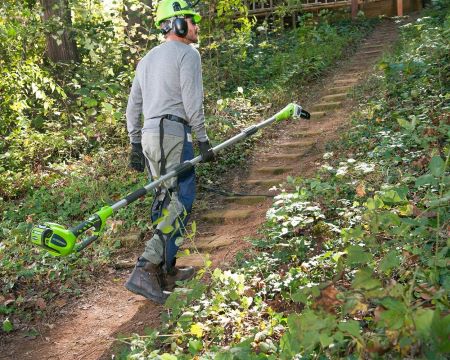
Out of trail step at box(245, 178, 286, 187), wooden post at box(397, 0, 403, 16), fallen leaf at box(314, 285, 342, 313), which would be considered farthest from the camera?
wooden post at box(397, 0, 403, 16)

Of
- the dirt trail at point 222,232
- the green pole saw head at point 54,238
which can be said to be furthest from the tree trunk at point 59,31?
the green pole saw head at point 54,238

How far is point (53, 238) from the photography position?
11.7 feet

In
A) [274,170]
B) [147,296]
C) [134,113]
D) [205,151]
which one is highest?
[134,113]

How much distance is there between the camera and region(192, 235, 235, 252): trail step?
5.14m

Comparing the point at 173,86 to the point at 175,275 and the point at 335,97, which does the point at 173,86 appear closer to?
the point at 175,275

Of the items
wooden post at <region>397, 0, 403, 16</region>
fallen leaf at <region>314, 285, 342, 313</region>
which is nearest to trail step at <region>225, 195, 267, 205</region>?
fallen leaf at <region>314, 285, 342, 313</region>

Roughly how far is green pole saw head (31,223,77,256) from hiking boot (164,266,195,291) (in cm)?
105

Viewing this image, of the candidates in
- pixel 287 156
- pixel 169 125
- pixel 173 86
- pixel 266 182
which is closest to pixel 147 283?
pixel 169 125

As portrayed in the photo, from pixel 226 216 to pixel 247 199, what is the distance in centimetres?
45

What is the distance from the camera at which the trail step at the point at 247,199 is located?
6047 mm

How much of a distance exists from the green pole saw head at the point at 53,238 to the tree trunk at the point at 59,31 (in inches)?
234

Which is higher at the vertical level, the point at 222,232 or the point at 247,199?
the point at 247,199

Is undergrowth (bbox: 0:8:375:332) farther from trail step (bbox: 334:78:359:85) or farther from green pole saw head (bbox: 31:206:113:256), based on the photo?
green pole saw head (bbox: 31:206:113:256)

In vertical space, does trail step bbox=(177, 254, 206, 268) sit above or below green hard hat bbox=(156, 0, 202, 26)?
below
